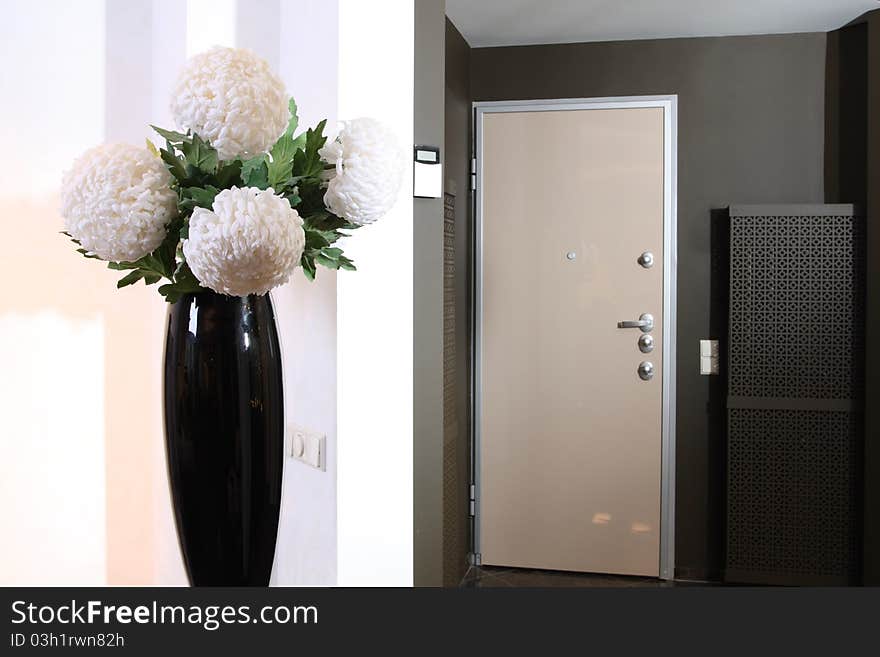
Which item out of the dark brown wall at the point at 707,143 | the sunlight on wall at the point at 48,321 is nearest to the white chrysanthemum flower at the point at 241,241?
the sunlight on wall at the point at 48,321

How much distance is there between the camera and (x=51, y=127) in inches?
70.7

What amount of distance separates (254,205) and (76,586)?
1.20 meters

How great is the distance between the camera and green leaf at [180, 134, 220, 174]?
1179mm

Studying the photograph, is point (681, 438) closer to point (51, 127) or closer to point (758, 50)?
point (758, 50)

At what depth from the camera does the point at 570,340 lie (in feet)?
13.0

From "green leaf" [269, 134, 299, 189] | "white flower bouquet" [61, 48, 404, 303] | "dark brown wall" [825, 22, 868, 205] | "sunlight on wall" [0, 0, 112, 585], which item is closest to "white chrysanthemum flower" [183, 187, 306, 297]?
"white flower bouquet" [61, 48, 404, 303]

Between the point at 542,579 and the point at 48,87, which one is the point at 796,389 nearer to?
the point at 542,579

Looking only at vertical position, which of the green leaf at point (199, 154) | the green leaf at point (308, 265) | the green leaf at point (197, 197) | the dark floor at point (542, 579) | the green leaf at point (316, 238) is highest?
the green leaf at point (199, 154)

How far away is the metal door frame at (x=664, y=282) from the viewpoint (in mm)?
3877

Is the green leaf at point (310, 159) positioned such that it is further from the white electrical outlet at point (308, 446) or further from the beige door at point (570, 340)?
the beige door at point (570, 340)

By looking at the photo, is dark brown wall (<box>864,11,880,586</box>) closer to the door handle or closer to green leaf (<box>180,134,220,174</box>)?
the door handle

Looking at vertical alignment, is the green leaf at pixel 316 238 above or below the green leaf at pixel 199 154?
below

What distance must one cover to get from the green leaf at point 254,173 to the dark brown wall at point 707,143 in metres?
2.97

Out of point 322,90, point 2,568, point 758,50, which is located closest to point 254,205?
point 322,90
